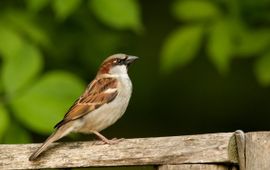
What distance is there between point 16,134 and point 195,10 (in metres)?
1.31

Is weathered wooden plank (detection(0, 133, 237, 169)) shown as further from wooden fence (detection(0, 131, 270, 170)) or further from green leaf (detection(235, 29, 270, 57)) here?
green leaf (detection(235, 29, 270, 57))

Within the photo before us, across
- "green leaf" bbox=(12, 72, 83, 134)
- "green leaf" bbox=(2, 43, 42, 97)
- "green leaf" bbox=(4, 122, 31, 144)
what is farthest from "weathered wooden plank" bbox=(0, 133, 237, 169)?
"green leaf" bbox=(4, 122, 31, 144)

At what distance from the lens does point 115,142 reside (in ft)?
10.8

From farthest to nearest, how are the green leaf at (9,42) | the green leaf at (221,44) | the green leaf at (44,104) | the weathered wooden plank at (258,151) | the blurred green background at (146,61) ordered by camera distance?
the green leaf at (9,42)
the green leaf at (221,44)
the blurred green background at (146,61)
the green leaf at (44,104)
the weathered wooden plank at (258,151)

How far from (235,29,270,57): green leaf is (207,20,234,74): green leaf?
0.07 metres

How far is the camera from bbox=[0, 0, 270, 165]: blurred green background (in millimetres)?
4742

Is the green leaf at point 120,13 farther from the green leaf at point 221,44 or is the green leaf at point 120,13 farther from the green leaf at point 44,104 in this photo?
the green leaf at point 44,104

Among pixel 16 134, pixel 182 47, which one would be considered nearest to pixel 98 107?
pixel 16 134

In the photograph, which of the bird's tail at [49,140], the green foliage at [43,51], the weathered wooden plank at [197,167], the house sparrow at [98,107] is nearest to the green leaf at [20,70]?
the green foliage at [43,51]

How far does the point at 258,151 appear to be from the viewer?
3027 millimetres

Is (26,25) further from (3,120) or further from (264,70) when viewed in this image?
(264,70)

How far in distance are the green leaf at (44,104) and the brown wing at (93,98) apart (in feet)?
0.84

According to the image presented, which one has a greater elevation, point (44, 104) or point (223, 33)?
point (223, 33)

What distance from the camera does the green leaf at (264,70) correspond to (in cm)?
525
